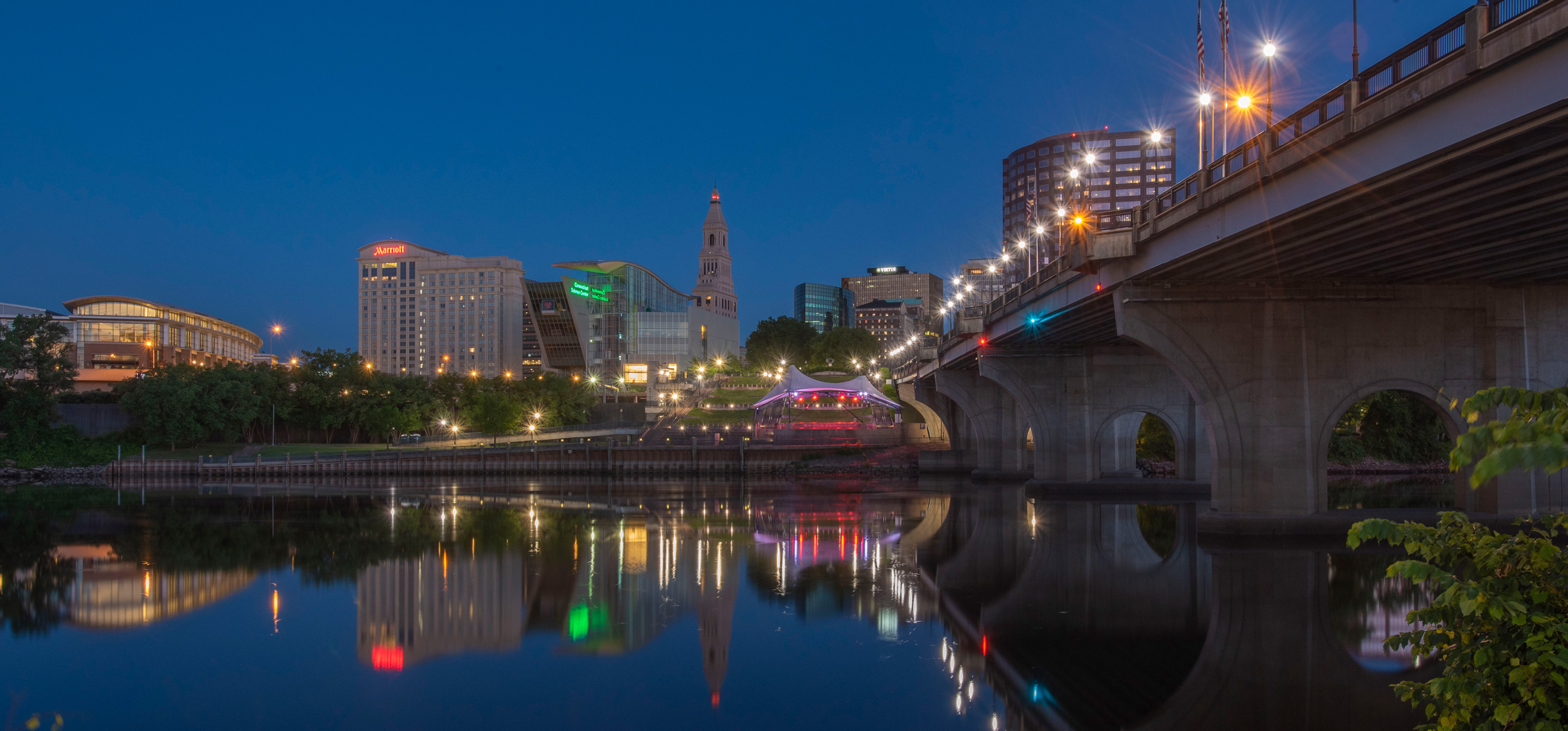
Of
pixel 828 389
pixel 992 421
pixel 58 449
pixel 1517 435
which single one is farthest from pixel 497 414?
pixel 1517 435

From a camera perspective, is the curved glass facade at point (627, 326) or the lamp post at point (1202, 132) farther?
the curved glass facade at point (627, 326)

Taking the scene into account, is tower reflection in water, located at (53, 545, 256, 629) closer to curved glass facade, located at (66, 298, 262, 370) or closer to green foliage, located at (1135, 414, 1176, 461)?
green foliage, located at (1135, 414, 1176, 461)

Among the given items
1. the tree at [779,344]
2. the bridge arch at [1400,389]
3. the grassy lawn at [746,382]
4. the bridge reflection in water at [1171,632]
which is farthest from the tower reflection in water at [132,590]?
the tree at [779,344]

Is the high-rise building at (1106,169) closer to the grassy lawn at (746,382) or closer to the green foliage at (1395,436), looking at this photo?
the grassy lawn at (746,382)

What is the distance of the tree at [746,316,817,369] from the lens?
15300 cm

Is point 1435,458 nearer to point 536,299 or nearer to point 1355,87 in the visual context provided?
point 1355,87

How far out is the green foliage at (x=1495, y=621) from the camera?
16.6 ft

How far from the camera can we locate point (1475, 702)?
17.5ft

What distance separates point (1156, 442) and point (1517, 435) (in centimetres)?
6608

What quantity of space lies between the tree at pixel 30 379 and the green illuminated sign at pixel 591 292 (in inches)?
3753

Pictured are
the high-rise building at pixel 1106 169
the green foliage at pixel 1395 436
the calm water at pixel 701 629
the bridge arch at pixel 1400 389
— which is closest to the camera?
the calm water at pixel 701 629

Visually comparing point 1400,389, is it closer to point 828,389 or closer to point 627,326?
point 828,389

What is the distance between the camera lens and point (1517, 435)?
4195 mm

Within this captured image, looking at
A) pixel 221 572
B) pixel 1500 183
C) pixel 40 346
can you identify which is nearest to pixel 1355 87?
pixel 1500 183
